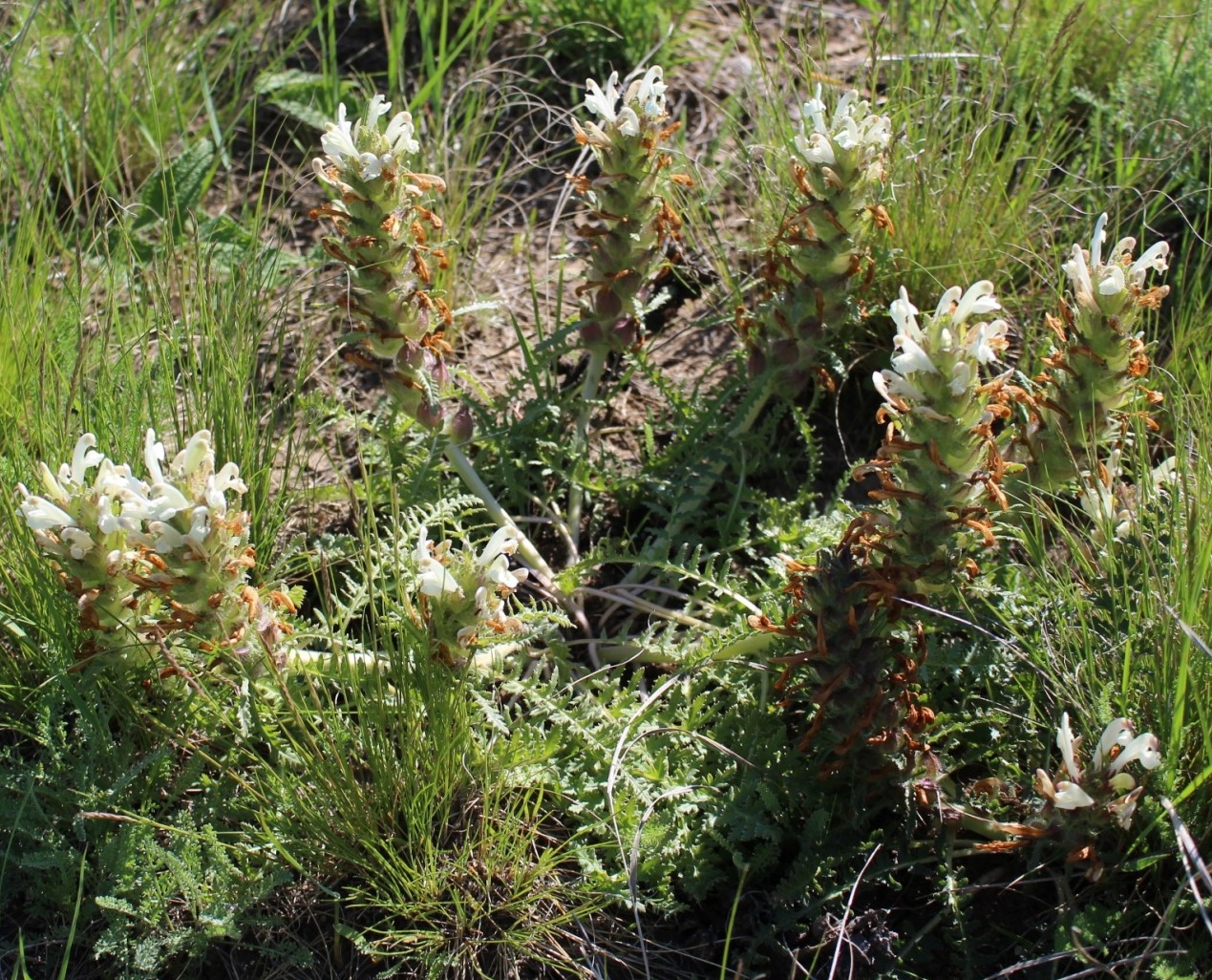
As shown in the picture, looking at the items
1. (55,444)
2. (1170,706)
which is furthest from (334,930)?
(1170,706)

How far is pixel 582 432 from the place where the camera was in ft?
9.10

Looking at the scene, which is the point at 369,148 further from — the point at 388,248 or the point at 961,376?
the point at 961,376

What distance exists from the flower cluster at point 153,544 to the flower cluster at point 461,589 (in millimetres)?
303

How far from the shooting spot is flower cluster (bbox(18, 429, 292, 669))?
1886 mm

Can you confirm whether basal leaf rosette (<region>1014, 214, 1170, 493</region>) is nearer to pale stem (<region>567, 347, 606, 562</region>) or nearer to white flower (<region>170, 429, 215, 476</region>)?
pale stem (<region>567, 347, 606, 562</region>)

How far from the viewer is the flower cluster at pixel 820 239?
228 cm

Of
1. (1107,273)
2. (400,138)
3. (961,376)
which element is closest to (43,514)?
(400,138)

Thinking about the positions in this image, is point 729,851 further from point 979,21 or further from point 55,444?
point 979,21

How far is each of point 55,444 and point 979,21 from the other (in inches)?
104

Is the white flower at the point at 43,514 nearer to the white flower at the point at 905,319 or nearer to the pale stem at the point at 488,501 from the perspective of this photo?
the pale stem at the point at 488,501

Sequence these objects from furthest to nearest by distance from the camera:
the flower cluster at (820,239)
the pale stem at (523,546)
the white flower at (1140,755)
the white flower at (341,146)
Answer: the pale stem at (523,546)
the flower cluster at (820,239)
the white flower at (341,146)
the white flower at (1140,755)

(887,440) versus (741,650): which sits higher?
(887,440)

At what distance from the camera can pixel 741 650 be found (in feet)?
7.56

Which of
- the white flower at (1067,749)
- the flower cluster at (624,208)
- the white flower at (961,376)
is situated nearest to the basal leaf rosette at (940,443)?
the white flower at (961,376)
